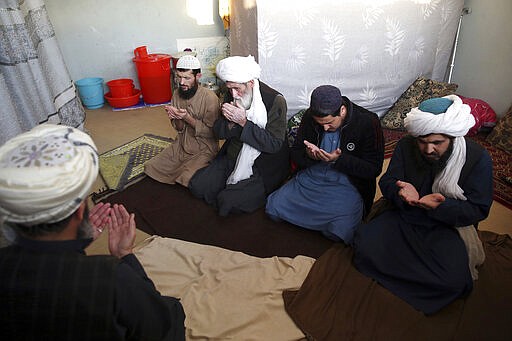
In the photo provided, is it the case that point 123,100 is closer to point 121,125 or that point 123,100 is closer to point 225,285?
point 121,125

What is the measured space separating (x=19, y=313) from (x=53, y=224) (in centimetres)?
22

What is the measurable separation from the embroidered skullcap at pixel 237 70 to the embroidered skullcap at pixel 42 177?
1633mm

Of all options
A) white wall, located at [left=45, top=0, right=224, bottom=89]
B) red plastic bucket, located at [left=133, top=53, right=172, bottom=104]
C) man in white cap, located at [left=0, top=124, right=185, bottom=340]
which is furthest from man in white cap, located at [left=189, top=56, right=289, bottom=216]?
white wall, located at [left=45, top=0, right=224, bottom=89]

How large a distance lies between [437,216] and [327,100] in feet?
2.75

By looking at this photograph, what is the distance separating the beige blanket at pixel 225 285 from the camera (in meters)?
1.67

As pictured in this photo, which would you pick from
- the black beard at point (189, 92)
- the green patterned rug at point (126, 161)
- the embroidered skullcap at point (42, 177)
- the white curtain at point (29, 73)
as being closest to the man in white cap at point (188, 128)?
the black beard at point (189, 92)

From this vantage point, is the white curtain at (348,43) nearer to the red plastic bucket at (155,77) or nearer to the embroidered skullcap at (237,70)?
the embroidered skullcap at (237,70)

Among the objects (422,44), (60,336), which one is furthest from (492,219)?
(60,336)

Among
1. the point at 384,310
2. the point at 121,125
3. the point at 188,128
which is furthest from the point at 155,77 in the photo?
the point at 384,310

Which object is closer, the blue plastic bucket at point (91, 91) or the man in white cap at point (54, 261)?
the man in white cap at point (54, 261)

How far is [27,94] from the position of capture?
7.16 ft

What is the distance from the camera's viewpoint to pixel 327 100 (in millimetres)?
2010

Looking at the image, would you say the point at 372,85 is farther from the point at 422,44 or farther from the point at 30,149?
the point at 30,149

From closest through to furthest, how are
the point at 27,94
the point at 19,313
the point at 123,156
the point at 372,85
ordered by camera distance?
the point at 19,313 → the point at 27,94 → the point at 123,156 → the point at 372,85
